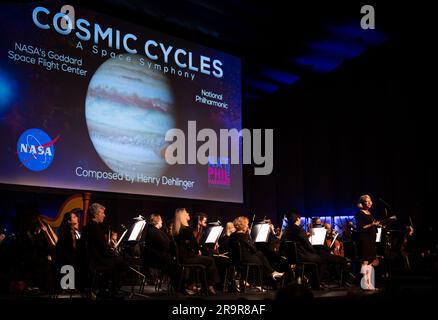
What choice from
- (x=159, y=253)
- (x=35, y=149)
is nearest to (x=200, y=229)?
(x=159, y=253)

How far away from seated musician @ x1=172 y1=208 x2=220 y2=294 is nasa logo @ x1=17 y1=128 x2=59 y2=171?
2250 millimetres

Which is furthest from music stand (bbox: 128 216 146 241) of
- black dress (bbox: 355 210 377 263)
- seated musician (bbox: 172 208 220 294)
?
black dress (bbox: 355 210 377 263)

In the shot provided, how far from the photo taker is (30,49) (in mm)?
7934

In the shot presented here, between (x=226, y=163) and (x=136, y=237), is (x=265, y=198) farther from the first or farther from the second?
(x=136, y=237)

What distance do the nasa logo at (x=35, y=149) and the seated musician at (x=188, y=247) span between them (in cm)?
225

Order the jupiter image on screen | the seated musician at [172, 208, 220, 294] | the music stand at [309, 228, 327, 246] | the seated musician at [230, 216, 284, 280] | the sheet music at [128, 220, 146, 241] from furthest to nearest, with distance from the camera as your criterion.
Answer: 1. the jupiter image on screen
2. the music stand at [309, 228, 327, 246]
3. the seated musician at [230, 216, 284, 280]
4. the sheet music at [128, 220, 146, 241]
5. the seated musician at [172, 208, 220, 294]

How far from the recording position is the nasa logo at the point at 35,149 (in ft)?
25.1

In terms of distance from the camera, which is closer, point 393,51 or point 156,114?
point 156,114

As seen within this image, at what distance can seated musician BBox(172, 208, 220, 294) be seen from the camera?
6.84 meters

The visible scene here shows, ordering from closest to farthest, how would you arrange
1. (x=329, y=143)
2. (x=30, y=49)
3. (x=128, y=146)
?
(x=30, y=49)
(x=128, y=146)
(x=329, y=143)

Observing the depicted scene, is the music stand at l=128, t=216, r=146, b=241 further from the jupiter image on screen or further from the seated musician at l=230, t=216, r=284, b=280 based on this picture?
the jupiter image on screen

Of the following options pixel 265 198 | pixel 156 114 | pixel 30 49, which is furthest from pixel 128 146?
pixel 265 198
